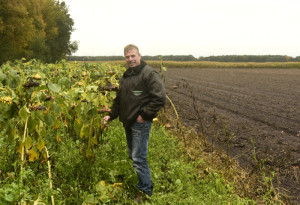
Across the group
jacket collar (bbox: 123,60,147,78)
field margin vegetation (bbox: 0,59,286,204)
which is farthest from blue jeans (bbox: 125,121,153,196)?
jacket collar (bbox: 123,60,147,78)

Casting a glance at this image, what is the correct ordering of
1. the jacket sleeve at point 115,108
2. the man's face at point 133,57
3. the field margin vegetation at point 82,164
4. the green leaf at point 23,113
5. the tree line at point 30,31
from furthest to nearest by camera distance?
the tree line at point 30,31, the jacket sleeve at point 115,108, the man's face at point 133,57, the field margin vegetation at point 82,164, the green leaf at point 23,113

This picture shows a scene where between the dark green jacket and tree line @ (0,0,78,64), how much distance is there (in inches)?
932

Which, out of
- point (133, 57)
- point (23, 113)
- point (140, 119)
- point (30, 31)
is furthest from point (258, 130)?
point (30, 31)

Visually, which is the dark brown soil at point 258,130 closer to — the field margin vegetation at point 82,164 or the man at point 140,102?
the field margin vegetation at point 82,164

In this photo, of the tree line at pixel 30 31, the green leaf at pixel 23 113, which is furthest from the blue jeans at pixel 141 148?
the tree line at pixel 30 31

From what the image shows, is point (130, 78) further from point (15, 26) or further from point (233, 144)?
point (15, 26)

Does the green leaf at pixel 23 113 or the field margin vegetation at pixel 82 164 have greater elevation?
the green leaf at pixel 23 113

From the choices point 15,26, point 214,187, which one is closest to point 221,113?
point 214,187

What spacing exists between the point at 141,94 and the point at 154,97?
0.57ft

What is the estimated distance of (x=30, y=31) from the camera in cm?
2761

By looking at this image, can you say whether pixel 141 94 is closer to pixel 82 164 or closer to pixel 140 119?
pixel 140 119

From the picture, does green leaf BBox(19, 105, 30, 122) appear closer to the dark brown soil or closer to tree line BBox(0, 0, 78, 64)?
the dark brown soil

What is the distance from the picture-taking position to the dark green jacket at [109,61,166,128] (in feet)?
10.1

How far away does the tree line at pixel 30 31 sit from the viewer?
25.0m
